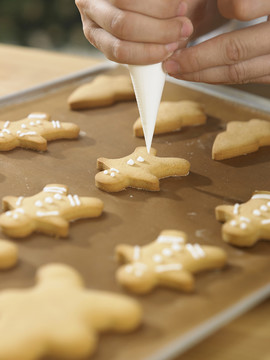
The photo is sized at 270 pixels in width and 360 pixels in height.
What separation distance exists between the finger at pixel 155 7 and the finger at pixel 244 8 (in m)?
0.09

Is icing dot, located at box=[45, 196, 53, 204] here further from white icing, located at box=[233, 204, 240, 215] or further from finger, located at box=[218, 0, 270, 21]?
finger, located at box=[218, 0, 270, 21]

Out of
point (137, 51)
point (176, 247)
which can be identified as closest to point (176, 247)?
point (176, 247)

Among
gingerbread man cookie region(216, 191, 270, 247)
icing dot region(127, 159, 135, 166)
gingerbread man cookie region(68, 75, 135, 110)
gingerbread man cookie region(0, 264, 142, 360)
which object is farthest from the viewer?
gingerbread man cookie region(68, 75, 135, 110)

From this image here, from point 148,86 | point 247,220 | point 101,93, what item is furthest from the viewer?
point 101,93

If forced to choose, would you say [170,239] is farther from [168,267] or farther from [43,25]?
[43,25]

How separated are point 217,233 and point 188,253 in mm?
109

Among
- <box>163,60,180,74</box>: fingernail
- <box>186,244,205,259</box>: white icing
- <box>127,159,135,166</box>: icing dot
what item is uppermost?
<box>163,60,180,74</box>: fingernail

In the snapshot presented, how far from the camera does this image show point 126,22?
975 mm

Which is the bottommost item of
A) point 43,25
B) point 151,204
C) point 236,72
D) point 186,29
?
point 43,25

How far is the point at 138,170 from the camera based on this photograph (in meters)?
1.10

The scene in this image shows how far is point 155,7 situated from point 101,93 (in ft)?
1.53

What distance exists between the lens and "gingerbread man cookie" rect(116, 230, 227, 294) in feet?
2.64

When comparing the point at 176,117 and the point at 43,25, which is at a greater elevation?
the point at 176,117

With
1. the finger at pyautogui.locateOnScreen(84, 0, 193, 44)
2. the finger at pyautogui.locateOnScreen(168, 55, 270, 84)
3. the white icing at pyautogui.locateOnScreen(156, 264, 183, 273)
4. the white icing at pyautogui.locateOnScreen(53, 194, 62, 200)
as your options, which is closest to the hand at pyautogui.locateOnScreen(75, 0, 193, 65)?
the finger at pyautogui.locateOnScreen(84, 0, 193, 44)
